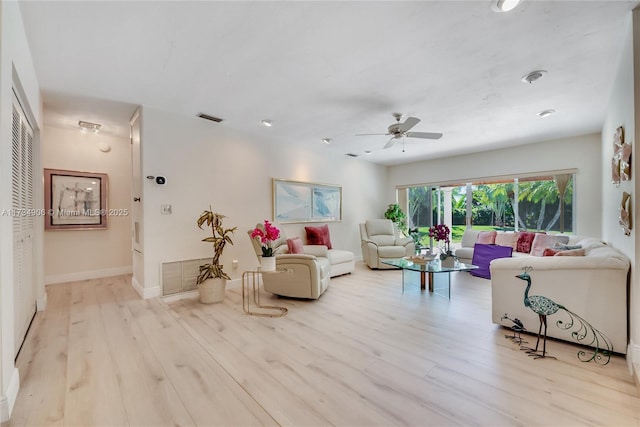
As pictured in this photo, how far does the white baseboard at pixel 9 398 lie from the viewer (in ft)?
4.89

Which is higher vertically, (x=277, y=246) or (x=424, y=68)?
(x=424, y=68)

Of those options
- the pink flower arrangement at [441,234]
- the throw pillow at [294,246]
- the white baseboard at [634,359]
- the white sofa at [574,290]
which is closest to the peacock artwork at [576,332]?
the white sofa at [574,290]

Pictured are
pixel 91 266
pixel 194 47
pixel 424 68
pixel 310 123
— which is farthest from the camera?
pixel 91 266

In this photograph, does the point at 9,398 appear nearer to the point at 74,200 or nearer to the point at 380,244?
the point at 74,200

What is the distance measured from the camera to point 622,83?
7.84 ft

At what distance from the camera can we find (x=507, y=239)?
518cm

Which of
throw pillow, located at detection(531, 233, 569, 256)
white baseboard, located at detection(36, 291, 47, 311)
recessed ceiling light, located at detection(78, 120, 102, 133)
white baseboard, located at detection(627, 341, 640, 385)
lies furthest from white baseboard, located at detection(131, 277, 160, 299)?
throw pillow, located at detection(531, 233, 569, 256)

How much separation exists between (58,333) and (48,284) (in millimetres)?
2426

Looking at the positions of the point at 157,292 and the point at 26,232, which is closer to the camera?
the point at 26,232

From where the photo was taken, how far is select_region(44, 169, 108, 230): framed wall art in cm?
436

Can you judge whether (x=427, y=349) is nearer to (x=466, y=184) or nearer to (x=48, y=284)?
(x=466, y=184)

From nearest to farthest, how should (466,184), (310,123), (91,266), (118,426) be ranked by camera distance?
(118,426) < (310,123) < (91,266) < (466,184)

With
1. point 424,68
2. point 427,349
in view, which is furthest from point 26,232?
Result: point 424,68

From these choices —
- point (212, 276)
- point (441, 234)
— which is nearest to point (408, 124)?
point (441, 234)
